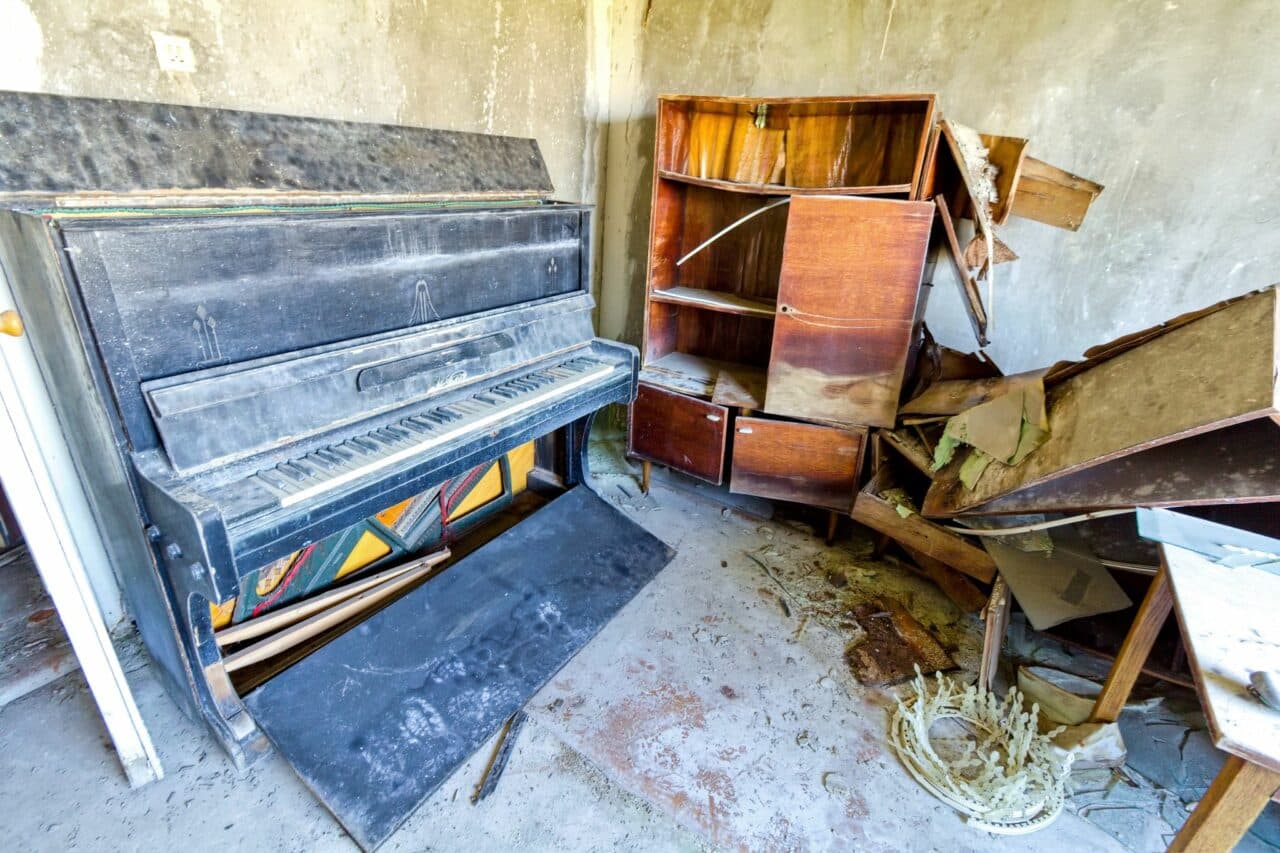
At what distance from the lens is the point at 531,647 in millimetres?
1800

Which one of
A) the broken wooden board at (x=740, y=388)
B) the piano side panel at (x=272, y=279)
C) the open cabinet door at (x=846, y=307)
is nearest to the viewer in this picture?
the piano side panel at (x=272, y=279)

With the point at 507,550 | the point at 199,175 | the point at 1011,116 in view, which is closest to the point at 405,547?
the point at 507,550

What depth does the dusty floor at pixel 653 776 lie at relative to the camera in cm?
134

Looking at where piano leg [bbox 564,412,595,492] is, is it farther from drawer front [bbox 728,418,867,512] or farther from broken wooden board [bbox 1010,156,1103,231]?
broken wooden board [bbox 1010,156,1103,231]

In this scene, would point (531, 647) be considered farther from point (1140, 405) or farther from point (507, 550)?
point (1140, 405)

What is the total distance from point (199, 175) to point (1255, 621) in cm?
221

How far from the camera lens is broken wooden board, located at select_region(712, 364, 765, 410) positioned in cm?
233

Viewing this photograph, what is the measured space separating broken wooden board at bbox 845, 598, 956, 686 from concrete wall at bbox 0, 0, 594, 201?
2.12 meters

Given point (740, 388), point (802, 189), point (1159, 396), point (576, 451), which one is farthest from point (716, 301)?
point (1159, 396)

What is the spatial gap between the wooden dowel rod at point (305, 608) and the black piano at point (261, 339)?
13 centimetres

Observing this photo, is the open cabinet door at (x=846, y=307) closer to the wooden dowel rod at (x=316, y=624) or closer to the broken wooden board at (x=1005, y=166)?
the broken wooden board at (x=1005, y=166)

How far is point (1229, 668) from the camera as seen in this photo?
3.09ft

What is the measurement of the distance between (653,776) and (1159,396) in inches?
59.2

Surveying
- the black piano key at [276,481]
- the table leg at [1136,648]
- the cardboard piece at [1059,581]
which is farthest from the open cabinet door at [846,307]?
the black piano key at [276,481]
